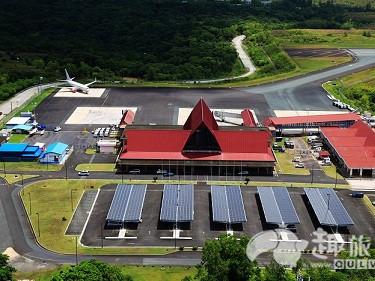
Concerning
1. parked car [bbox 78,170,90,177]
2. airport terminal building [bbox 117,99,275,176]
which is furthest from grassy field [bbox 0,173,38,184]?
airport terminal building [bbox 117,99,275,176]

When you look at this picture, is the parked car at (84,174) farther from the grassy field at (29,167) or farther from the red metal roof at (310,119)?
the red metal roof at (310,119)

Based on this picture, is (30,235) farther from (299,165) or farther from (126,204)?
(299,165)

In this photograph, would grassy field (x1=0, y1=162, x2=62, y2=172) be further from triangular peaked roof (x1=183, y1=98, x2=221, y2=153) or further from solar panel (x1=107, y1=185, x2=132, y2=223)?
triangular peaked roof (x1=183, y1=98, x2=221, y2=153)

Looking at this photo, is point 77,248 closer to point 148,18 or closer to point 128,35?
point 128,35

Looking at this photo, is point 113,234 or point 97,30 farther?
point 97,30

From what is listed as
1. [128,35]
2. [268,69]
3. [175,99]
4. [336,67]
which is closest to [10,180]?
[175,99]

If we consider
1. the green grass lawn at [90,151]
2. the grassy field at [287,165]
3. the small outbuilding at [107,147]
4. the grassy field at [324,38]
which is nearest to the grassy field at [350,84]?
the grassy field at [324,38]
